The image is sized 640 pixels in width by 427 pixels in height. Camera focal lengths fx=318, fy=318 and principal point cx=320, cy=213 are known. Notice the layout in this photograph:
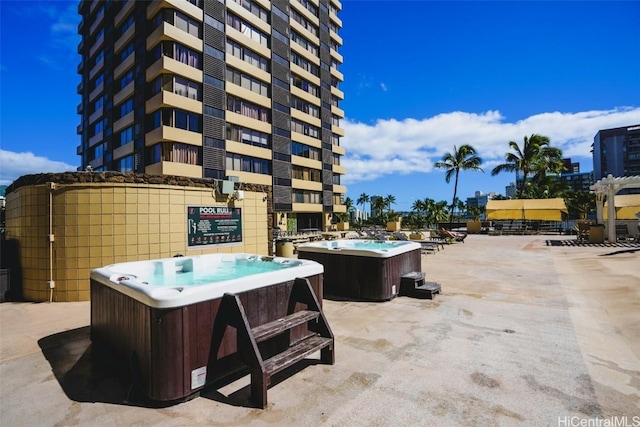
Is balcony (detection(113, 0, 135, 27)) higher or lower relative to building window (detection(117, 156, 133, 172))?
higher

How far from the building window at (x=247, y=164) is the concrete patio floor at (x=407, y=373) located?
1950 cm

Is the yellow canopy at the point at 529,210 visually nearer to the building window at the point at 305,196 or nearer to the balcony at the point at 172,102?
the building window at the point at 305,196

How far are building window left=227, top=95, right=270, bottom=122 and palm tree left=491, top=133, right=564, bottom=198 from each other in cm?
2681

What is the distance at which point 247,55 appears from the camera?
27.7 m

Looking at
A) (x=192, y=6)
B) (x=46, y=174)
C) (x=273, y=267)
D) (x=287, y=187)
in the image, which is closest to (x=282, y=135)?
(x=287, y=187)

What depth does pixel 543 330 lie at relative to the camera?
5574 millimetres

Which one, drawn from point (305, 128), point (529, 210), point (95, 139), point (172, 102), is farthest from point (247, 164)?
point (529, 210)

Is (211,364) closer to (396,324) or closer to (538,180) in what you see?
(396,324)

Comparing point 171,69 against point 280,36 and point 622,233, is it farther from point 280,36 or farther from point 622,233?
point 622,233

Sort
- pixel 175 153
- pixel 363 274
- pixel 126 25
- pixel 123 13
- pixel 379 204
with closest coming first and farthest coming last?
pixel 363 274 < pixel 175 153 < pixel 123 13 < pixel 126 25 < pixel 379 204

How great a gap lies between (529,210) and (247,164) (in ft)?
87.5

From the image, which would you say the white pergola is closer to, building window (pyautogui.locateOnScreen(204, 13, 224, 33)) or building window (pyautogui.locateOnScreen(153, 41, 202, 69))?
building window (pyautogui.locateOnScreen(153, 41, 202, 69))

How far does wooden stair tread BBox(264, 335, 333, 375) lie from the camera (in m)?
3.58

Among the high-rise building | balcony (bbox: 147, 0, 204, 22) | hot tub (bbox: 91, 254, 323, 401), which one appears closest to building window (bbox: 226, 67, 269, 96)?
the high-rise building
